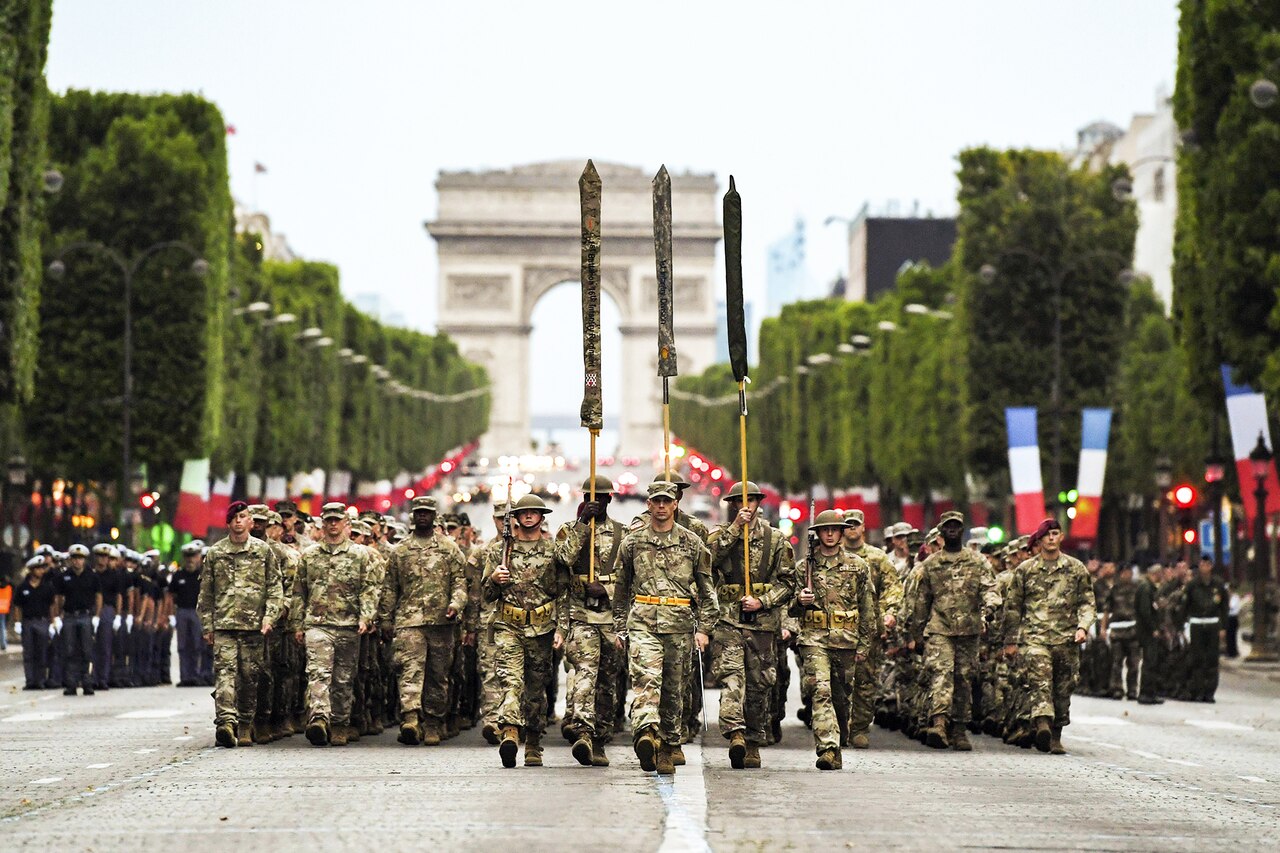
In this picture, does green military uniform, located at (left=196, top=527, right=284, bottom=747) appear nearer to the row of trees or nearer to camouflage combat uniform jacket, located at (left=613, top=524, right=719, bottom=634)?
camouflage combat uniform jacket, located at (left=613, top=524, right=719, bottom=634)

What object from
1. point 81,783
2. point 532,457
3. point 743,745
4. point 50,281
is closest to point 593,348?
point 743,745

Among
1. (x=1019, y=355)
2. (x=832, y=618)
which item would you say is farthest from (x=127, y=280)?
(x=832, y=618)

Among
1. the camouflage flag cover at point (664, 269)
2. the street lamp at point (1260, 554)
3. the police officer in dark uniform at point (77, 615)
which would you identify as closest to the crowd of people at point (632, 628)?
the camouflage flag cover at point (664, 269)

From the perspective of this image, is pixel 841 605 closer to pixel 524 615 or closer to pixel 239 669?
pixel 524 615

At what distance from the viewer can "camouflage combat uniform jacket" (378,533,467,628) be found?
2056 cm

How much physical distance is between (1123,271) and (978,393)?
4.18 m

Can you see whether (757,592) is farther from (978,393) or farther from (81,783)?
(978,393)

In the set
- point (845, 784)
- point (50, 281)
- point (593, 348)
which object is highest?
point (50, 281)

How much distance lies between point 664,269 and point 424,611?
3194 mm

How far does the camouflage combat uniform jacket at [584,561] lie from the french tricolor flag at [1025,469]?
28630mm

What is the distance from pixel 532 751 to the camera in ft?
58.3

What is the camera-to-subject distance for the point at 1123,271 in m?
59.1

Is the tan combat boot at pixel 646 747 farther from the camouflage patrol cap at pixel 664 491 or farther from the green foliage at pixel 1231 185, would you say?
the green foliage at pixel 1231 185

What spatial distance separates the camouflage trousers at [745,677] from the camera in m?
18.0
